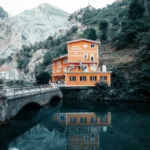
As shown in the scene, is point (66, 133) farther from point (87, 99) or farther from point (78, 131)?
point (87, 99)

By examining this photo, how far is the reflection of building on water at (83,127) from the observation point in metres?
20.1

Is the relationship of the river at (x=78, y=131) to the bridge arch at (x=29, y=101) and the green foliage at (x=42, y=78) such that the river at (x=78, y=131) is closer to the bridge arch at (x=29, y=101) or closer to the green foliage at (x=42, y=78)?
the bridge arch at (x=29, y=101)

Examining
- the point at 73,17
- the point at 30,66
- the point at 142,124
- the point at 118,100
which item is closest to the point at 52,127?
the point at 142,124

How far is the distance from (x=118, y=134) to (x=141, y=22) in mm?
50144

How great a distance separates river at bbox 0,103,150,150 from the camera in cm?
1948

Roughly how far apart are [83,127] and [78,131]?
1.99 metres

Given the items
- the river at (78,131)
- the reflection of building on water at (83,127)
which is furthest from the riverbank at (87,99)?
the reflection of building on water at (83,127)

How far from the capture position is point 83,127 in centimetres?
2652

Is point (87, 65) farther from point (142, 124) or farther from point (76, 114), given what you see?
point (142, 124)

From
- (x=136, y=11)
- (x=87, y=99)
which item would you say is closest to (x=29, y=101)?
(x=87, y=99)

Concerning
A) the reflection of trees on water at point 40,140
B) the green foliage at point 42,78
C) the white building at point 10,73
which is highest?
the white building at point 10,73

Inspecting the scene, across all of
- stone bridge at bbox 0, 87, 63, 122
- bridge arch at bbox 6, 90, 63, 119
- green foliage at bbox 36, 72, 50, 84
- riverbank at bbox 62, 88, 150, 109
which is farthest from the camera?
green foliage at bbox 36, 72, 50, 84

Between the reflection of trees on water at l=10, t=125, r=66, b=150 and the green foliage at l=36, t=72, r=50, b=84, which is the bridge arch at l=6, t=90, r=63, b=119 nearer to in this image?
the reflection of trees on water at l=10, t=125, r=66, b=150

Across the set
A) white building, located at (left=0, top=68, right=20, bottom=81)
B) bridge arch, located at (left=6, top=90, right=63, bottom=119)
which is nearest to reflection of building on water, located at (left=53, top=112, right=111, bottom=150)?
bridge arch, located at (left=6, top=90, right=63, bottom=119)
